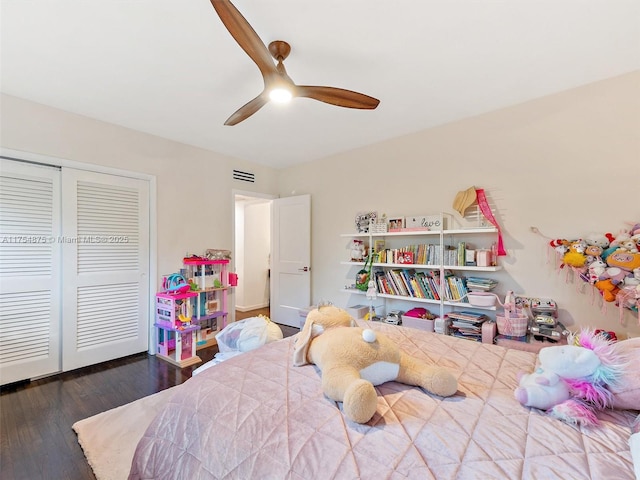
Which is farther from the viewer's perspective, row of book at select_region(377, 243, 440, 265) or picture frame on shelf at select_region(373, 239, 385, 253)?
picture frame on shelf at select_region(373, 239, 385, 253)

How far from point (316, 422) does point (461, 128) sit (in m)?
3.04

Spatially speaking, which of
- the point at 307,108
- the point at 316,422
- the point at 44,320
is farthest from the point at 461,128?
the point at 44,320

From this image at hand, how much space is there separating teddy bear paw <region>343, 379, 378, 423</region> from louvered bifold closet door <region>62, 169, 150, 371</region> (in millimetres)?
3115

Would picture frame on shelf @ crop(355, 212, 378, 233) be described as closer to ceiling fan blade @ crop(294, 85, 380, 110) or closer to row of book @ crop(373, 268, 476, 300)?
row of book @ crop(373, 268, 476, 300)

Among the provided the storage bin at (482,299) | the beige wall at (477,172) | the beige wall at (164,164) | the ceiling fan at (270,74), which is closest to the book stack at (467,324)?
the storage bin at (482,299)

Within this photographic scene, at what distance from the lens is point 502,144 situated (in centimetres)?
278

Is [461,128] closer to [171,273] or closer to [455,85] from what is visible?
[455,85]

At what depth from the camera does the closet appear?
2578 mm

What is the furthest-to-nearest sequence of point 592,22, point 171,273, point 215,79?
point 171,273 < point 215,79 < point 592,22

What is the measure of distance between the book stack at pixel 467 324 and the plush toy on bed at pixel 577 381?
1691mm

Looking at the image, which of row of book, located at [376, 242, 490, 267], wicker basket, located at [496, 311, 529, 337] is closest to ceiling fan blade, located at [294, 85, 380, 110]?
row of book, located at [376, 242, 490, 267]

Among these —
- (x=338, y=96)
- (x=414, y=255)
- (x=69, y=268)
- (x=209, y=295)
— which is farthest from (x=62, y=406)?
(x=414, y=255)

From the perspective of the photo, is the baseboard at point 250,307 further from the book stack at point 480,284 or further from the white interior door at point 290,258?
the book stack at point 480,284

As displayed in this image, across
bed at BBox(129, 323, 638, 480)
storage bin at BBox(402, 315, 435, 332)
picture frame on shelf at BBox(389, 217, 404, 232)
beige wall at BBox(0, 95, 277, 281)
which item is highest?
beige wall at BBox(0, 95, 277, 281)
